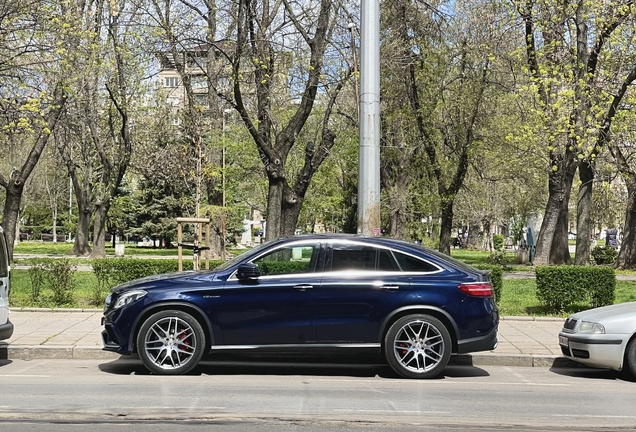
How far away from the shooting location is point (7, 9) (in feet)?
58.4

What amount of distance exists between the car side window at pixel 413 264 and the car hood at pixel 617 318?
7.61ft

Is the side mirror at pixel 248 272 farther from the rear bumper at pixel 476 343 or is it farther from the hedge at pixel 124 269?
the hedge at pixel 124 269

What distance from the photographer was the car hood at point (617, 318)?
9359 mm

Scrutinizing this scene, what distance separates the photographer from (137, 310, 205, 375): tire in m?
9.00

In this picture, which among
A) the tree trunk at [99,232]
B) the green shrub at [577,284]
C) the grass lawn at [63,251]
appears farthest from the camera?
the grass lawn at [63,251]

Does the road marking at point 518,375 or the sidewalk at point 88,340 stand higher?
the sidewalk at point 88,340

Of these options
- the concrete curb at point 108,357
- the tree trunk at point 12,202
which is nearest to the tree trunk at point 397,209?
the tree trunk at point 12,202

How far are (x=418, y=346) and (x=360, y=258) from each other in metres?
1.32

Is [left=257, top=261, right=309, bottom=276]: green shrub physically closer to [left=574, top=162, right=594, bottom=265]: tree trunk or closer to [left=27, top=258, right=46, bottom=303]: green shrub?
[left=27, top=258, right=46, bottom=303]: green shrub

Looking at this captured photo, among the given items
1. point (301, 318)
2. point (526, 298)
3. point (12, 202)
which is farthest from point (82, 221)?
point (301, 318)

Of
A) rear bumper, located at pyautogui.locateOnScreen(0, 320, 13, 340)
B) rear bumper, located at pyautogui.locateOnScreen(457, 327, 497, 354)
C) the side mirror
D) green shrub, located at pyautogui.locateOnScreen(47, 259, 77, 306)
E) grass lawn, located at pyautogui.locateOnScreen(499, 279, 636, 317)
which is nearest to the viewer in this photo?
Answer: the side mirror

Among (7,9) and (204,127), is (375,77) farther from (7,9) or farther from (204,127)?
(204,127)

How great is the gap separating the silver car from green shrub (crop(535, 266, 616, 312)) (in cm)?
432

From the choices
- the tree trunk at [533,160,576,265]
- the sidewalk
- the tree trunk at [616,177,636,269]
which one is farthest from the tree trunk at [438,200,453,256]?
the sidewalk
